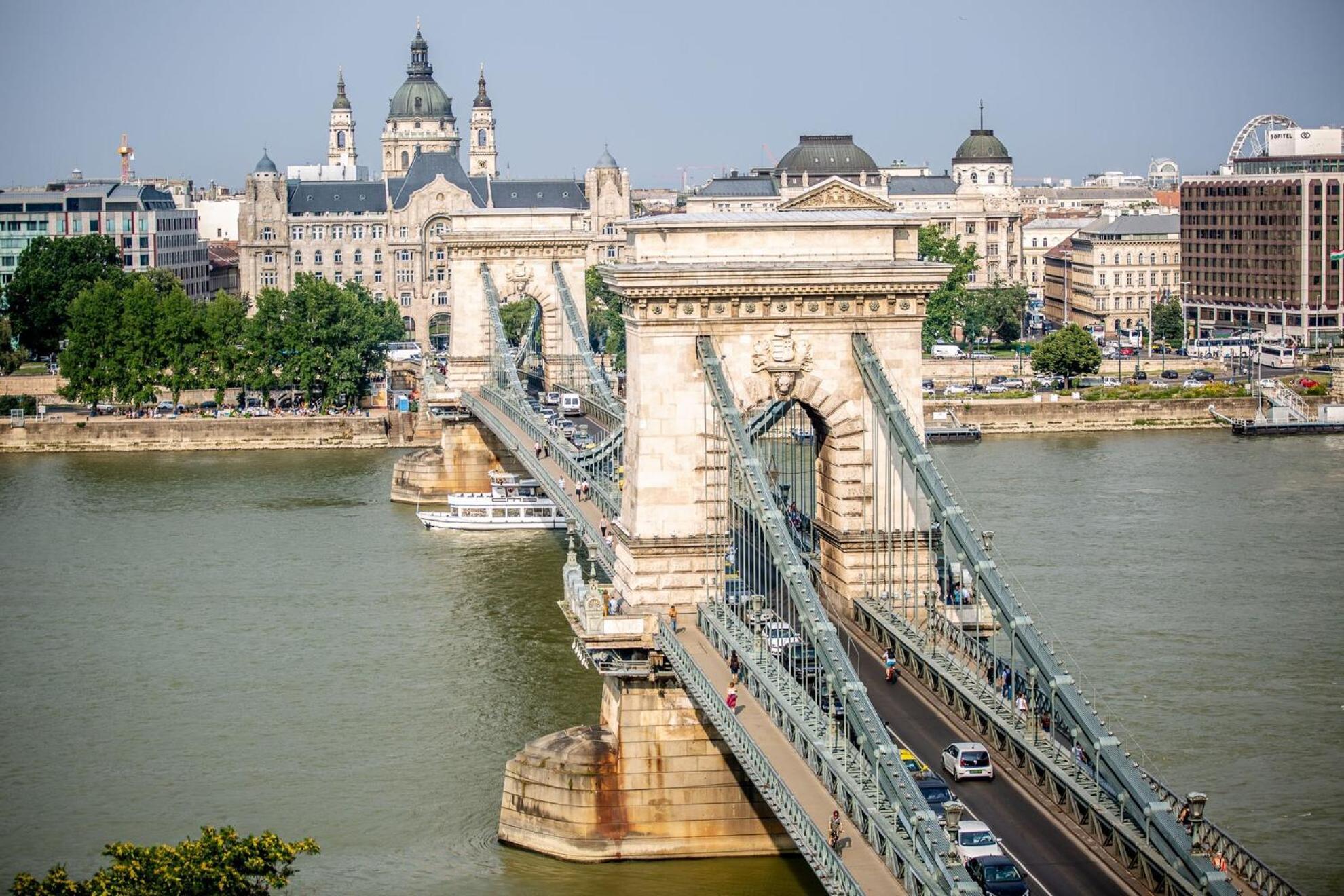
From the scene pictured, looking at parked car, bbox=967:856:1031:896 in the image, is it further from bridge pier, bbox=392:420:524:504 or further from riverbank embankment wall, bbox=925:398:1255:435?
riverbank embankment wall, bbox=925:398:1255:435

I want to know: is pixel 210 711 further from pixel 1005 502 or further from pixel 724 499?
pixel 1005 502

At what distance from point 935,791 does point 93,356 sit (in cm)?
5677

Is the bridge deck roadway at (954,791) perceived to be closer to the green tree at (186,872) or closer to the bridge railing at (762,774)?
the bridge railing at (762,774)

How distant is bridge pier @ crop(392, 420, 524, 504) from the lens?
5509 centimetres

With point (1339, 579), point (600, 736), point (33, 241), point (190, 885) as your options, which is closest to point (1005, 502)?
point (1339, 579)

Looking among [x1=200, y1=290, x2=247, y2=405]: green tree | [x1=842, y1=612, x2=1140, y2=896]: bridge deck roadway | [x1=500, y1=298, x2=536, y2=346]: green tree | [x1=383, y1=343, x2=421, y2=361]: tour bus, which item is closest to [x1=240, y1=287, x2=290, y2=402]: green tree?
[x1=200, y1=290, x2=247, y2=405]: green tree

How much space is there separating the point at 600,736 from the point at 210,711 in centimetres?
949

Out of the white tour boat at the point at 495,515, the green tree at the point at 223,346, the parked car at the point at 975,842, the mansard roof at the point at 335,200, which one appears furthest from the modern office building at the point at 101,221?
the parked car at the point at 975,842

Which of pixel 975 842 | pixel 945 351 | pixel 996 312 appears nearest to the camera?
pixel 975 842

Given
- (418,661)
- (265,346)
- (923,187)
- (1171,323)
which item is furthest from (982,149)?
(418,661)

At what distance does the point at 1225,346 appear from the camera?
89.6 metres

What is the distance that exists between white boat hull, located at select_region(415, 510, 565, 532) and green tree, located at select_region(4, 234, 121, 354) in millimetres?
35699

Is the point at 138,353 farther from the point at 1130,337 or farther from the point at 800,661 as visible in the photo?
the point at 800,661

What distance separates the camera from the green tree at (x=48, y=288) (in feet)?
277
